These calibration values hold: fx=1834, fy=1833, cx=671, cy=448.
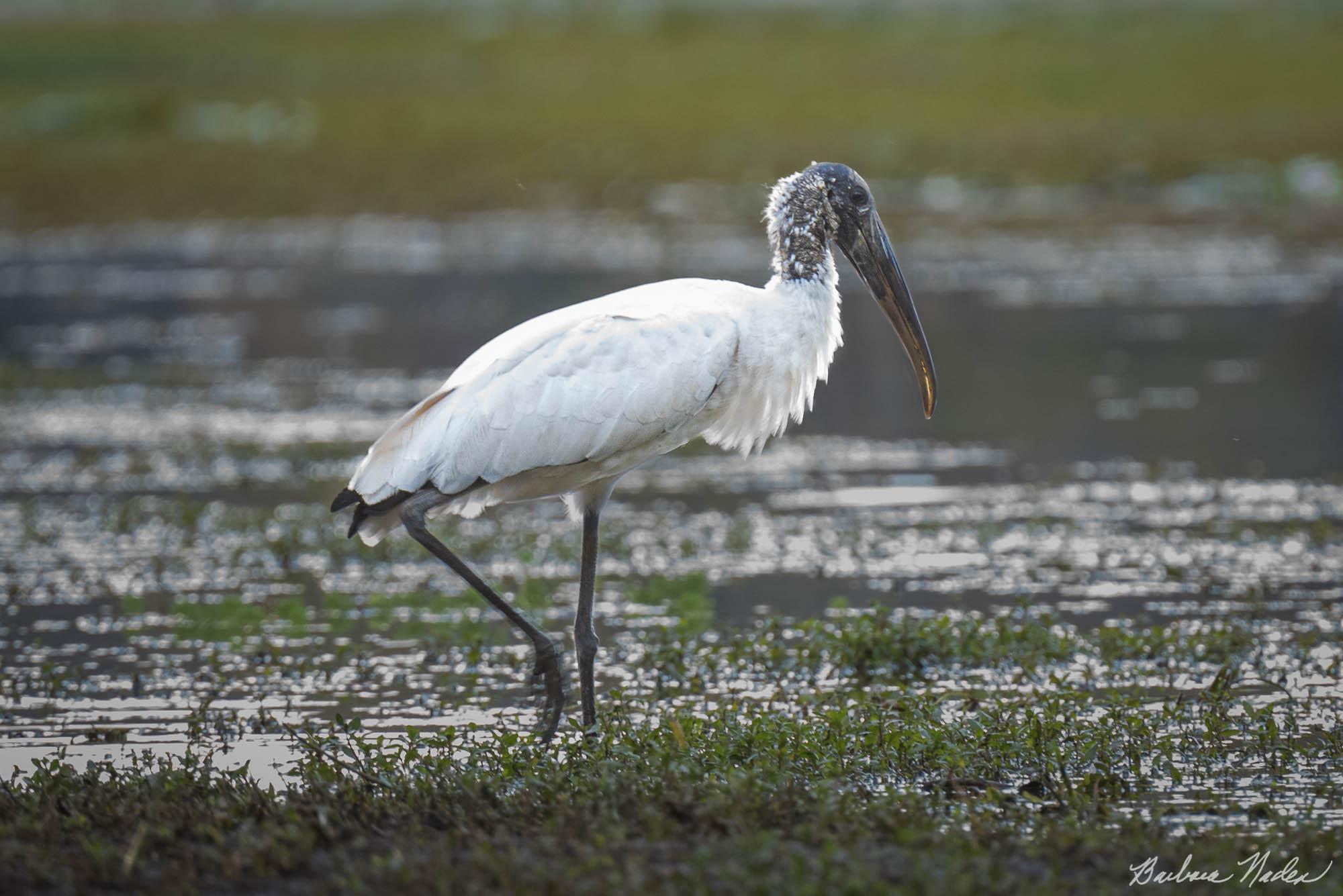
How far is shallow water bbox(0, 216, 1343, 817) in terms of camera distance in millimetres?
7648

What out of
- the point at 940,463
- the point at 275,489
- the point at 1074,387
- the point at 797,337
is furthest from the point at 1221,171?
the point at 797,337

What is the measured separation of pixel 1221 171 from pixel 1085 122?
40.4ft

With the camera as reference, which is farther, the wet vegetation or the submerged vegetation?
the wet vegetation

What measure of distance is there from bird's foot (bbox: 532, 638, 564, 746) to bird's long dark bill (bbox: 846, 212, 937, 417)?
5.82 ft

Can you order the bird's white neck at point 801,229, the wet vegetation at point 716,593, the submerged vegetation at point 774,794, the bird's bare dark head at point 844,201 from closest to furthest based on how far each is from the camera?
the submerged vegetation at point 774,794
the wet vegetation at point 716,593
the bird's white neck at point 801,229
the bird's bare dark head at point 844,201

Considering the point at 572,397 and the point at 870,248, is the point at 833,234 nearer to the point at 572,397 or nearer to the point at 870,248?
the point at 870,248

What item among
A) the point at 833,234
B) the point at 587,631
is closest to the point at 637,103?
the point at 833,234

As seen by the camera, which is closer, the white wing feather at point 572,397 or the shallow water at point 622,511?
the white wing feather at point 572,397

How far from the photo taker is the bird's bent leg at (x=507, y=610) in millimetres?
6531

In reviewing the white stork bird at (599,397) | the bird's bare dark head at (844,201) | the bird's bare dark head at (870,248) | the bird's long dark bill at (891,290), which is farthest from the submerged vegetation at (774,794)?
the bird's bare dark head at (844,201)

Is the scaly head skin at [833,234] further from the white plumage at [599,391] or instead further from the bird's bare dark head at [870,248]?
the white plumage at [599,391]
